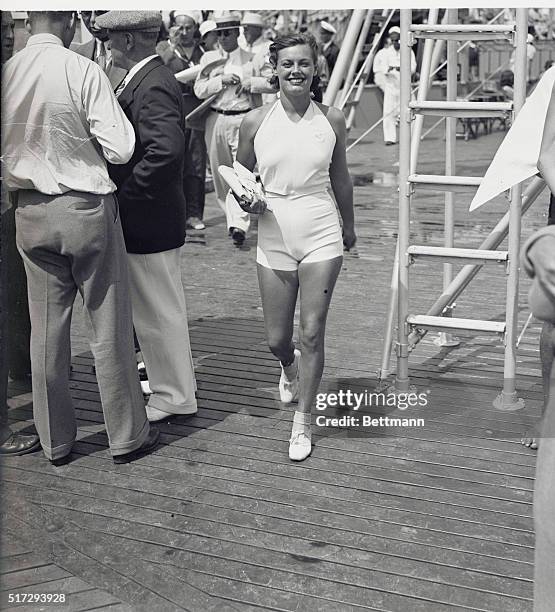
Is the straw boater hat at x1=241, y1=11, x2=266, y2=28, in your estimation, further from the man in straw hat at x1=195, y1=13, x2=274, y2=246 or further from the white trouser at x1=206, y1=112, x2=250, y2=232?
the white trouser at x1=206, y1=112, x2=250, y2=232

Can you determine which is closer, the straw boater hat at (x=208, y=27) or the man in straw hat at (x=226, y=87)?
the man in straw hat at (x=226, y=87)

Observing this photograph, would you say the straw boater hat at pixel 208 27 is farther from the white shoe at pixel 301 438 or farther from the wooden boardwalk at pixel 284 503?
the white shoe at pixel 301 438

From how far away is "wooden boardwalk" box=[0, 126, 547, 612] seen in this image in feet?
9.39

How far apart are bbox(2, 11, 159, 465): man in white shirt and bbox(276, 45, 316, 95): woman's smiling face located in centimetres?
62

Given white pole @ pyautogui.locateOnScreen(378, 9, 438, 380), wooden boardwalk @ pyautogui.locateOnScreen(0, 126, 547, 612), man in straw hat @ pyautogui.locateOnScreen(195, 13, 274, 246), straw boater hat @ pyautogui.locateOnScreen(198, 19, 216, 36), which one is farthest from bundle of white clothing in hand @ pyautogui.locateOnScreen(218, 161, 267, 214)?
straw boater hat @ pyautogui.locateOnScreen(198, 19, 216, 36)

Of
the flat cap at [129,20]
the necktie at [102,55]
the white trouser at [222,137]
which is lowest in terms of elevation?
the white trouser at [222,137]

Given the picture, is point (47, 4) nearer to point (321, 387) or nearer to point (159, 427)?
point (159, 427)

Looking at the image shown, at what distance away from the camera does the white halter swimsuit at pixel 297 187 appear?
3.66 m

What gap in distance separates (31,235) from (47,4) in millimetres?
811

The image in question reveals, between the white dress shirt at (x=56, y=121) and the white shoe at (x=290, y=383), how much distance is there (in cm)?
128

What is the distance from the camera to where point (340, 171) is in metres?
3.84

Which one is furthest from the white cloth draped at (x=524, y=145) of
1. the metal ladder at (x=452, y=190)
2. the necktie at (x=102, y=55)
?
the necktie at (x=102, y=55)

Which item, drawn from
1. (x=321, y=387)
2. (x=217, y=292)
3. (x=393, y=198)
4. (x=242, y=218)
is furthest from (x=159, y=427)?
(x=393, y=198)

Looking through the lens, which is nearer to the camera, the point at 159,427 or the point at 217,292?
the point at 159,427
